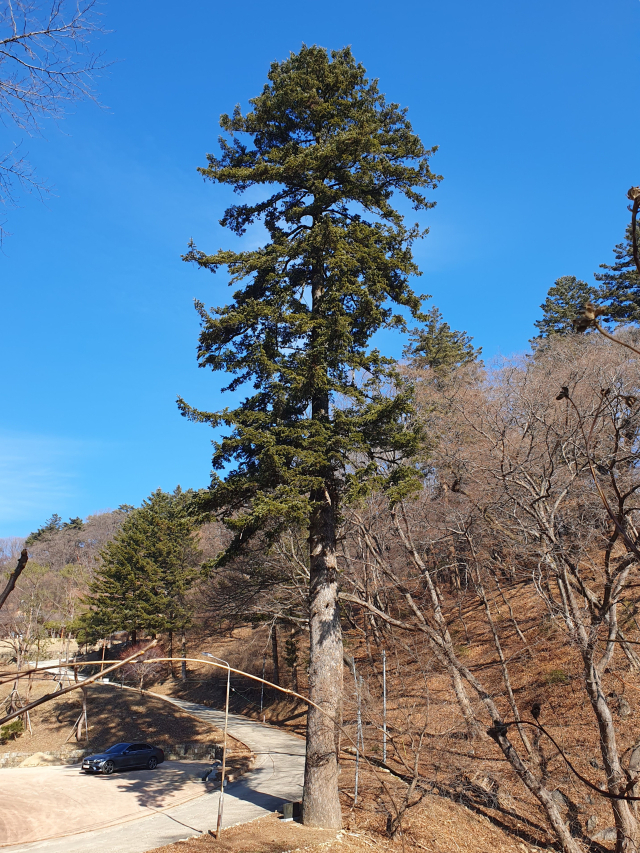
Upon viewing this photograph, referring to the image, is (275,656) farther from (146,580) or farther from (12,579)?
(12,579)

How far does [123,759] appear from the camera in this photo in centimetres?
2062

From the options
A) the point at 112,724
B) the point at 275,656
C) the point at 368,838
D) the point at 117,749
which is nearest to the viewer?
the point at 368,838

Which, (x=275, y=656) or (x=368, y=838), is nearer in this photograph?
(x=368, y=838)

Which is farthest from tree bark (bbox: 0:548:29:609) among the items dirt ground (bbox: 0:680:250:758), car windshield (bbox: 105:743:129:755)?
dirt ground (bbox: 0:680:250:758)

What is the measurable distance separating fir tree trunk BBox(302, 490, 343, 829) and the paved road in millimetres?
2524

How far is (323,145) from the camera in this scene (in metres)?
12.0

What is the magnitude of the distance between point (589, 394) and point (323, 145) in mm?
13454

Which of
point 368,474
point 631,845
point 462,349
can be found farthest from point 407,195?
→ point 462,349

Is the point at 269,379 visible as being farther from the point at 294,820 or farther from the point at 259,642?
the point at 259,642

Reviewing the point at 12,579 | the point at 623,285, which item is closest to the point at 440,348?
the point at 623,285

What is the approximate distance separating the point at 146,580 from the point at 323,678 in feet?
92.8

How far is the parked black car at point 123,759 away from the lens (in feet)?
66.5

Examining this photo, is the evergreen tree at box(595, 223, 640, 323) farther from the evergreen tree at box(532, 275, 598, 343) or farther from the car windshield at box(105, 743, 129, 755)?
the car windshield at box(105, 743, 129, 755)

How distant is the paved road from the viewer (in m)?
11.5
